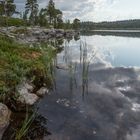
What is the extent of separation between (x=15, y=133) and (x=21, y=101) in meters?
3.42

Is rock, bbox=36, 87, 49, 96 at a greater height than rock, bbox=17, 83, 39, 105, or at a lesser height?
lesser

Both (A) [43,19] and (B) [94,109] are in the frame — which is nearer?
(B) [94,109]

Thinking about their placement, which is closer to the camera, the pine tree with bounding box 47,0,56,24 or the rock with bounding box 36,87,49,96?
the rock with bounding box 36,87,49,96

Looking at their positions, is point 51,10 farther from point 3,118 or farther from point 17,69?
point 3,118

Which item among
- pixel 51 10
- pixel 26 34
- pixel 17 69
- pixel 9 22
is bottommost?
pixel 26 34

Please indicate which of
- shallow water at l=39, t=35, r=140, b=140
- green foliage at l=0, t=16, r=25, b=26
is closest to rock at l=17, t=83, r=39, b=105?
shallow water at l=39, t=35, r=140, b=140

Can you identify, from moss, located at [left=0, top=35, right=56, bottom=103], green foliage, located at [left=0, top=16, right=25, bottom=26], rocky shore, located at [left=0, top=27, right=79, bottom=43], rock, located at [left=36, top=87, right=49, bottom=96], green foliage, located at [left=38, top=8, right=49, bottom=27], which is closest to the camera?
moss, located at [left=0, top=35, right=56, bottom=103]

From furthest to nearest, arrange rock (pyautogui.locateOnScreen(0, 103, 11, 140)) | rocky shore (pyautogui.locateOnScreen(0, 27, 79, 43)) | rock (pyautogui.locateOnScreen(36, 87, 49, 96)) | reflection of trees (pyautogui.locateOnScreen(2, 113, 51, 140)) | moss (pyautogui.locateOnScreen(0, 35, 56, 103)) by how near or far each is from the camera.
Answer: rocky shore (pyautogui.locateOnScreen(0, 27, 79, 43)), rock (pyautogui.locateOnScreen(36, 87, 49, 96)), moss (pyautogui.locateOnScreen(0, 35, 56, 103)), rock (pyautogui.locateOnScreen(0, 103, 11, 140)), reflection of trees (pyautogui.locateOnScreen(2, 113, 51, 140))

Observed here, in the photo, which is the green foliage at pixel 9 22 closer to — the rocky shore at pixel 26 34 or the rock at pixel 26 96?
the rocky shore at pixel 26 34

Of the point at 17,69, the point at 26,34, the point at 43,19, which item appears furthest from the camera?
the point at 43,19

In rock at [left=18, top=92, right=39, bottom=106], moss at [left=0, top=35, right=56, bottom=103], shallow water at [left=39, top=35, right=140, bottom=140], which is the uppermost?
moss at [left=0, top=35, right=56, bottom=103]

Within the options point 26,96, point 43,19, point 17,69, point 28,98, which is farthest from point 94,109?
point 43,19

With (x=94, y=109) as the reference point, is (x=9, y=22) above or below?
above

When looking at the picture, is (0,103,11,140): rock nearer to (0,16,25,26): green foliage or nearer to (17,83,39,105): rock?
(17,83,39,105): rock
